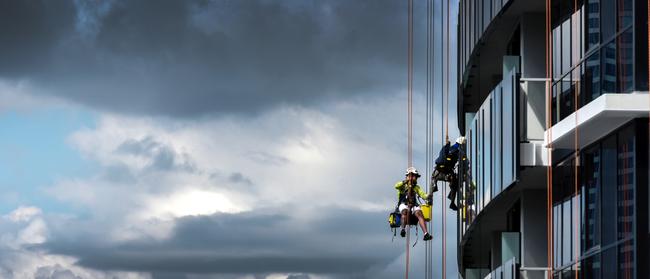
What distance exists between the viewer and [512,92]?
38.3 metres

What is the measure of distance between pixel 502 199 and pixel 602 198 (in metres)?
10.6

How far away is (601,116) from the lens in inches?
1209

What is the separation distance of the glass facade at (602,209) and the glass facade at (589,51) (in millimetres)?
1160

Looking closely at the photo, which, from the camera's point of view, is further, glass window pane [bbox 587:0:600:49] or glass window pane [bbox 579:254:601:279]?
glass window pane [bbox 587:0:600:49]

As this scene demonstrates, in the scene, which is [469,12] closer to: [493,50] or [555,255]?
[493,50]

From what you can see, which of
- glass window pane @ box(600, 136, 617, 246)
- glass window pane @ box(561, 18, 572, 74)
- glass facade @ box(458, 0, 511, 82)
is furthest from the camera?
glass facade @ box(458, 0, 511, 82)

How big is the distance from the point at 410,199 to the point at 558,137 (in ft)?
41.4

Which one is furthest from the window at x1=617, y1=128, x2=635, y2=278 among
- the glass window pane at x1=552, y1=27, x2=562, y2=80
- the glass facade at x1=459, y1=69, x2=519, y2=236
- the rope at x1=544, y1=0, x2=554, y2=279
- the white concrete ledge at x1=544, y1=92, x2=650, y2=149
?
the glass facade at x1=459, y1=69, x2=519, y2=236

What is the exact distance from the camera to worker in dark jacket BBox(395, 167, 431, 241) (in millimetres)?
45969

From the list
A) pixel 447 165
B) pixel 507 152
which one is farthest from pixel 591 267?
pixel 447 165

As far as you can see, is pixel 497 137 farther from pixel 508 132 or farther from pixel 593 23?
pixel 593 23

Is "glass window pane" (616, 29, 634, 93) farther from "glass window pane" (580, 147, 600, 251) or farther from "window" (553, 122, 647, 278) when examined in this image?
"glass window pane" (580, 147, 600, 251)

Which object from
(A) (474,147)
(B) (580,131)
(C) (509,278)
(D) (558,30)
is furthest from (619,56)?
(A) (474,147)

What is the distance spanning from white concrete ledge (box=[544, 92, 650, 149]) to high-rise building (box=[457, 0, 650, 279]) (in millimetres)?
25
